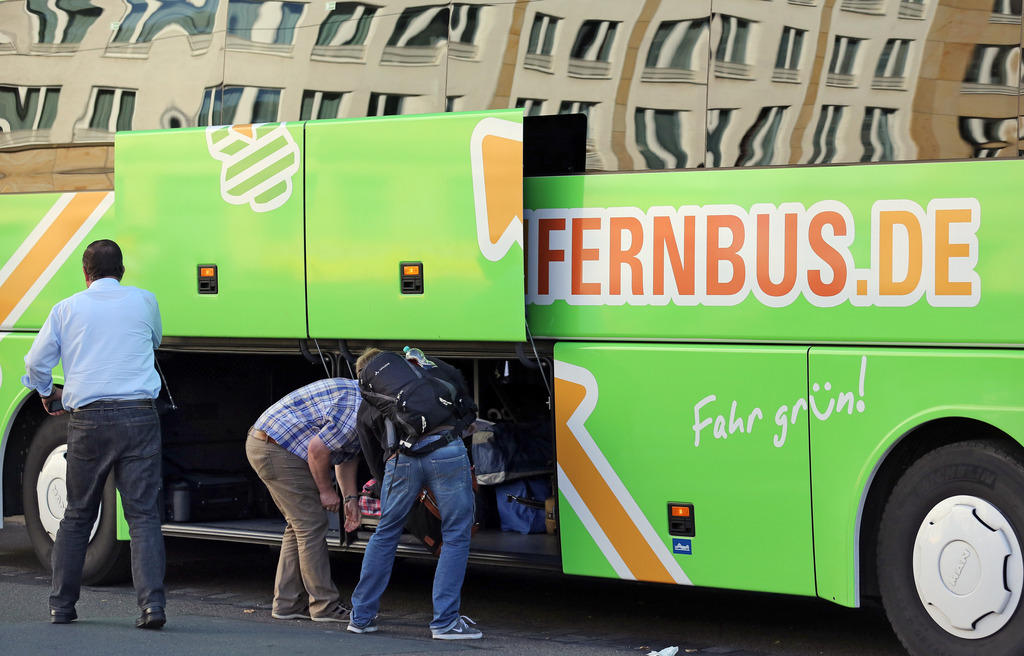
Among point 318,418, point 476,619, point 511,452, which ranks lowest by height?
point 476,619

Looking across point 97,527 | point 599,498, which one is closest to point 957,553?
point 599,498

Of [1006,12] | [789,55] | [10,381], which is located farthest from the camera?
[10,381]

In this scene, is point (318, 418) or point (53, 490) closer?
point (318, 418)

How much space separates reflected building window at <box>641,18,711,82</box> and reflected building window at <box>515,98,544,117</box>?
57 cm

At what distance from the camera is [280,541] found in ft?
28.5

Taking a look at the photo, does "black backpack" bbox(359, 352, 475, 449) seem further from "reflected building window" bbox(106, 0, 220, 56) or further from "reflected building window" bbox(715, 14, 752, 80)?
"reflected building window" bbox(106, 0, 220, 56)

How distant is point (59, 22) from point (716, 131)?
4733 mm

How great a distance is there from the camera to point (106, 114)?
9336 millimetres

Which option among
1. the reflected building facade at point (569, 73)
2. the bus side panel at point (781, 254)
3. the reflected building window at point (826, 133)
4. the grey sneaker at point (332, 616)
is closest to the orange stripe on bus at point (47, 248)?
the reflected building facade at point (569, 73)

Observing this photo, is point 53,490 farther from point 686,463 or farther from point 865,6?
point 865,6

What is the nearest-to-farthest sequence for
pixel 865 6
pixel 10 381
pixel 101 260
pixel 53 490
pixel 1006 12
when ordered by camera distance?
pixel 1006 12 < pixel 865 6 < pixel 101 260 < pixel 53 490 < pixel 10 381

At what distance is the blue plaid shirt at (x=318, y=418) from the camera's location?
795cm

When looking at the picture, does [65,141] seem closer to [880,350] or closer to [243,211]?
[243,211]

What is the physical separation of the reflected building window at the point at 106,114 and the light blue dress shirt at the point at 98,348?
1.92m
